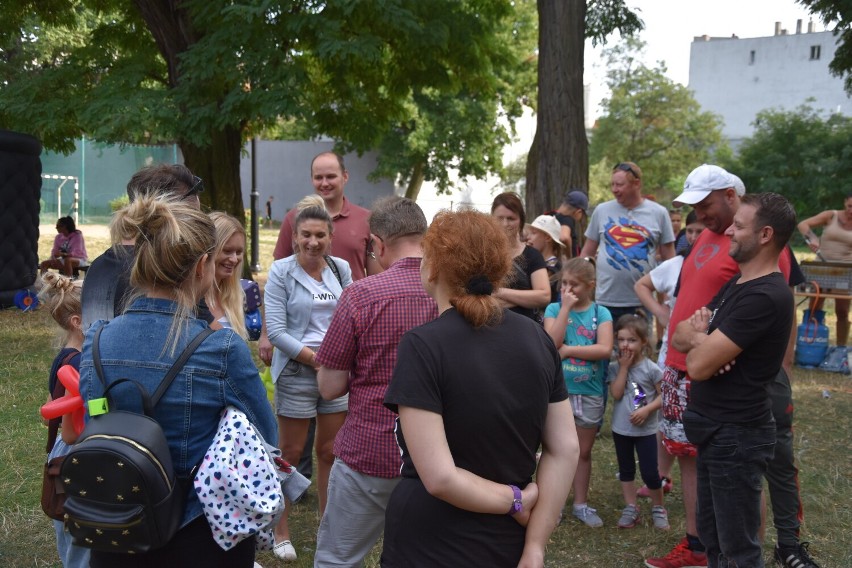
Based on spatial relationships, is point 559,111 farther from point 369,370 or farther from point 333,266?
point 369,370

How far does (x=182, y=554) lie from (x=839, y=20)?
495 inches

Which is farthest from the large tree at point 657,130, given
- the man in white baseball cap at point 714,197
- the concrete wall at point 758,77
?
the man in white baseball cap at point 714,197

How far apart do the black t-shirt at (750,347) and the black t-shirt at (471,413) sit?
1408mm

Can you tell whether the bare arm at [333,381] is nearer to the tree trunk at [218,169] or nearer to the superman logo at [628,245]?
the superman logo at [628,245]

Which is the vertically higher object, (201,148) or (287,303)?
(201,148)

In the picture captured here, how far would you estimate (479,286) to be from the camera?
7.64ft

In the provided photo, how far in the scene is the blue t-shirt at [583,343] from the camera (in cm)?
516

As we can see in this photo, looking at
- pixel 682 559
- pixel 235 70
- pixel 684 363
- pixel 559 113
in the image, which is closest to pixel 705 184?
pixel 684 363

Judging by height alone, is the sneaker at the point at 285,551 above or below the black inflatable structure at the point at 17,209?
below

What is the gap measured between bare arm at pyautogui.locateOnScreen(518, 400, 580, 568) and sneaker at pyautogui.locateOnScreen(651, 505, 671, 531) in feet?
9.81

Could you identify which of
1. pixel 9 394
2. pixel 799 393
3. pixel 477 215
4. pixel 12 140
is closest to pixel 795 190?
pixel 799 393

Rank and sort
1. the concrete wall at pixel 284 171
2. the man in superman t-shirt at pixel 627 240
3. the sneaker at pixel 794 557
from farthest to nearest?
the concrete wall at pixel 284 171 → the man in superman t-shirt at pixel 627 240 → the sneaker at pixel 794 557

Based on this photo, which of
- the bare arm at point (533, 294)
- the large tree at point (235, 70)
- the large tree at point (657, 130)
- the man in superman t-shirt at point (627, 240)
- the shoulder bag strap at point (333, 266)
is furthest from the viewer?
the large tree at point (657, 130)

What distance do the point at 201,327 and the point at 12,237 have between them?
10630 mm
